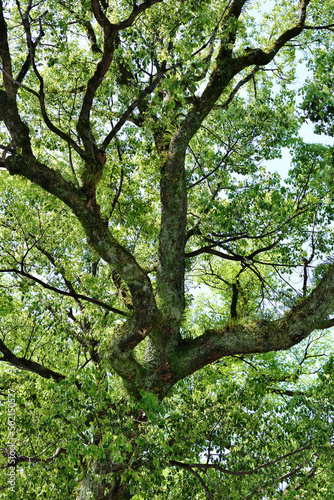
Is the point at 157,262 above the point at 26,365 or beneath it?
above

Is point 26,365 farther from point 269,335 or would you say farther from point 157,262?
point 269,335

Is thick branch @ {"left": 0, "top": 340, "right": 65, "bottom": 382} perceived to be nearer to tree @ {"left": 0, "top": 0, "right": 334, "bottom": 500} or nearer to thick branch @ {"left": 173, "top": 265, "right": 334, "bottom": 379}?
tree @ {"left": 0, "top": 0, "right": 334, "bottom": 500}

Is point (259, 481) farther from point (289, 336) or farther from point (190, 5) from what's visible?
point (190, 5)

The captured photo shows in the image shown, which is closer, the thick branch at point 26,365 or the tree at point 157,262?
the tree at point 157,262

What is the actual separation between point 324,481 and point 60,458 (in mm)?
5765

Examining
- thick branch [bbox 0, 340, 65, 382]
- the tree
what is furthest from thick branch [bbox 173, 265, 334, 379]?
thick branch [bbox 0, 340, 65, 382]

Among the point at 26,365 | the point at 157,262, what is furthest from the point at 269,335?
the point at 26,365

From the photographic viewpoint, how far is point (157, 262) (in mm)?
8047

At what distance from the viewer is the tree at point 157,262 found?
21.7 feet

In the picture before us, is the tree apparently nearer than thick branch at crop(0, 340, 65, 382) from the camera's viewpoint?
Yes

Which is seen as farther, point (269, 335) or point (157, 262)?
point (157, 262)

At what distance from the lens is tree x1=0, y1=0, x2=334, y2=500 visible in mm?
6602

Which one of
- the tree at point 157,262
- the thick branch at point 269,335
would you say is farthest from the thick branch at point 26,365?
the thick branch at point 269,335

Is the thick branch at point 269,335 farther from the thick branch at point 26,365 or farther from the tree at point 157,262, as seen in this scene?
the thick branch at point 26,365
